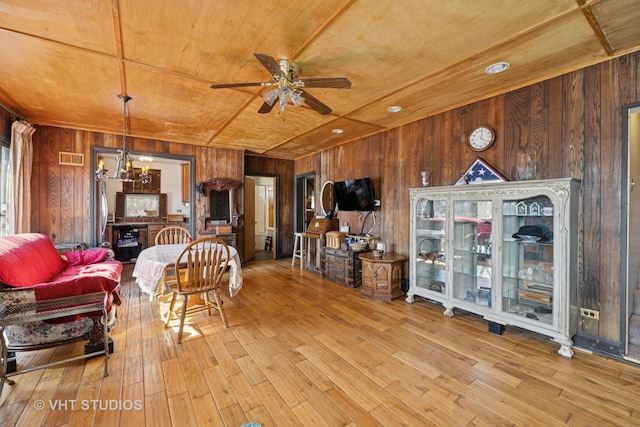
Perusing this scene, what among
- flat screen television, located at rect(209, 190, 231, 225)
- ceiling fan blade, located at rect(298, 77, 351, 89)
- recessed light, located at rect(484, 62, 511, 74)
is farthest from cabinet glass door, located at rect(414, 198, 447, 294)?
flat screen television, located at rect(209, 190, 231, 225)

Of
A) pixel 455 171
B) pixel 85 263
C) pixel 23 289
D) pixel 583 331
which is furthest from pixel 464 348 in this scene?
pixel 85 263

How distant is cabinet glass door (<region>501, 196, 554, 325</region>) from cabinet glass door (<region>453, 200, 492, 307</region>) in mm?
210

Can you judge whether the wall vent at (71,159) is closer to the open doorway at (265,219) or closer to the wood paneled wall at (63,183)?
the wood paneled wall at (63,183)

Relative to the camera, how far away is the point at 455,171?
348cm

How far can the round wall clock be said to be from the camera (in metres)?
3.12

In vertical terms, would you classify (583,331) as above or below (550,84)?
below

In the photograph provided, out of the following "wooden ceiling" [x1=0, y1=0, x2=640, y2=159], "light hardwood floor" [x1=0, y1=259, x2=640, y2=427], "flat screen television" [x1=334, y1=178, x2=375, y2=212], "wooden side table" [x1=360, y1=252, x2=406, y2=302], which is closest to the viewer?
"light hardwood floor" [x1=0, y1=259, x2=640, y2=427]

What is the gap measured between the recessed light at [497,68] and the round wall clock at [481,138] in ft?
2.44

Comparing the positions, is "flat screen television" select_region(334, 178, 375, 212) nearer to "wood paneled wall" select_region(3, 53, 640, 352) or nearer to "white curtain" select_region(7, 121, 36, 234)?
"wood paneled wall" select_region(3, 53, 640, 352)

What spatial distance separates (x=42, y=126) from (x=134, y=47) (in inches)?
136

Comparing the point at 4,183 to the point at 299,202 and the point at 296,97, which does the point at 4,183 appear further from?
the point at 299,202

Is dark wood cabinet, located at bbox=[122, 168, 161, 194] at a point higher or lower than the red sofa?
higher

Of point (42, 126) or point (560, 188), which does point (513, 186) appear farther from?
point (42, 126)

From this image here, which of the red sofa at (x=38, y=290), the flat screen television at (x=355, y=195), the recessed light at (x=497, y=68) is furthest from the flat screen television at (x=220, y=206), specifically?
the recessed light at (x=497, y=68)
